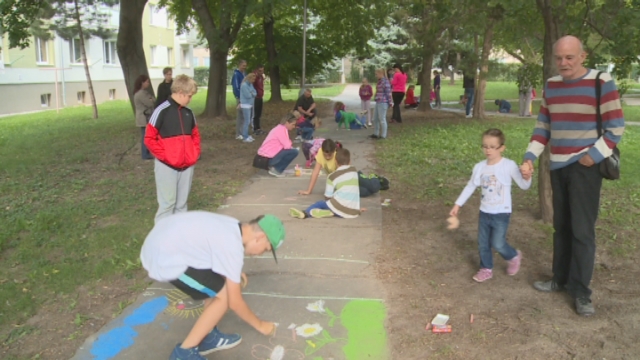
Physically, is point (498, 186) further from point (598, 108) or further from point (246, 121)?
point (246, 121)

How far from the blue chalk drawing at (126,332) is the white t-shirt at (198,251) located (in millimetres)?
920

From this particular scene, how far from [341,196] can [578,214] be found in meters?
3.03

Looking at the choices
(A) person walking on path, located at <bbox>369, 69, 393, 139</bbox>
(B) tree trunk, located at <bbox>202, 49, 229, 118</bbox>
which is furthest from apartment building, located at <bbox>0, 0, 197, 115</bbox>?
(A) person walking on path, located at <bbox>369, 69, 393, 139</bbox>

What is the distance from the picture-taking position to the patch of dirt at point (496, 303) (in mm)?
3797

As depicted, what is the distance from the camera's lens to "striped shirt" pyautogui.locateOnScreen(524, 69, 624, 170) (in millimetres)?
4031

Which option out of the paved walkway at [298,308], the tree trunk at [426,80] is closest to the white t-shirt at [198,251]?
the paved walkway at [298,308]

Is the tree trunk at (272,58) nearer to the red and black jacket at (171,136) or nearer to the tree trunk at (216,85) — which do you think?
the tree trunk at (216,85)

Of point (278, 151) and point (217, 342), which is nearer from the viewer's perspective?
point (217, 342)

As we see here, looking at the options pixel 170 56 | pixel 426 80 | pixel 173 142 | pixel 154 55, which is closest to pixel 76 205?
pixel 173 142

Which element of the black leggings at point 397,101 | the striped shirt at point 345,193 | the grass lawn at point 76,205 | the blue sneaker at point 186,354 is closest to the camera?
the blue sneaker at point 186,354

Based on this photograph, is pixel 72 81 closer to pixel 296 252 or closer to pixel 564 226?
pixel 296 252

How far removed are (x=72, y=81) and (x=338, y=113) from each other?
17.3 metres

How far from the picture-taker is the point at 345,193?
6.73 meters

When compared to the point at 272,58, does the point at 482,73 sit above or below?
below
